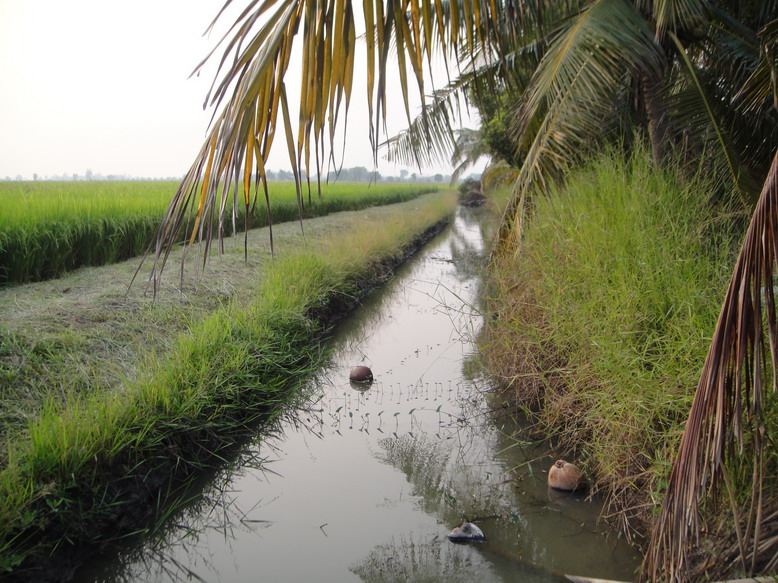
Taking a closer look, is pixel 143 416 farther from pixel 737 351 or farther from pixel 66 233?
pixel 66 233

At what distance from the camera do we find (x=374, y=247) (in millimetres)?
7832

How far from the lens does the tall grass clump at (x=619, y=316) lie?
7.35 ft

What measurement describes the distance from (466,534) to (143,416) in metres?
1.48

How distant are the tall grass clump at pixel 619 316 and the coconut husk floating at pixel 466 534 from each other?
530mm

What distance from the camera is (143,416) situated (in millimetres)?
2598

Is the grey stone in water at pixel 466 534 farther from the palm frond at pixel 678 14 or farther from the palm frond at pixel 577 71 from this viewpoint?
the palm frond at pixel 678 14

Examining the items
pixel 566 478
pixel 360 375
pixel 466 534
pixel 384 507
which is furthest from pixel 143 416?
pixel 566 478

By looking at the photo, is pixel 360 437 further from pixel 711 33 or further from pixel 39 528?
pixel 711 33

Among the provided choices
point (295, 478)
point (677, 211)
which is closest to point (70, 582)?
point (295, 478)

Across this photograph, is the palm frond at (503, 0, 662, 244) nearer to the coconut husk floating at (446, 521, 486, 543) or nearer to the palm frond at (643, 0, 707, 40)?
the palm frond at (643, 0, 707, 40)

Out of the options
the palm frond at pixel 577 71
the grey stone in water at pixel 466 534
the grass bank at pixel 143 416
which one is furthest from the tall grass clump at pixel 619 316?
the grass bank at pixel 143 416

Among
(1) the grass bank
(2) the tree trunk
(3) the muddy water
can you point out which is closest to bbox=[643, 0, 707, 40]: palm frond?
(2) the tree trunk

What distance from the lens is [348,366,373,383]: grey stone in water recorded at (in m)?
4.01

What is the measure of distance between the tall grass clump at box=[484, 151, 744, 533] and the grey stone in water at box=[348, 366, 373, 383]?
820 mm
